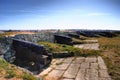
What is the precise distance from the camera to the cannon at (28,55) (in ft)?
24.8

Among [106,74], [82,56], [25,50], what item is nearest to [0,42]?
[25,50]

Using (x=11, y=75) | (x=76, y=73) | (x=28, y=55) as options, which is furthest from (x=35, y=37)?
(x=11, y=75)

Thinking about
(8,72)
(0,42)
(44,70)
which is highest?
(0,42)

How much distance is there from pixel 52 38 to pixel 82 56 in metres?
4.91

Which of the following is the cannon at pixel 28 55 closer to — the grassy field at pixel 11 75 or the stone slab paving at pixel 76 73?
the stone slab paving at pixel 76 73

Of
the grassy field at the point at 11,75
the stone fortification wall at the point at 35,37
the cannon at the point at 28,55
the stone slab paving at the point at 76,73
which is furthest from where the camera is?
the stone fortification wall at the point at 35,37

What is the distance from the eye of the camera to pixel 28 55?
309 inches

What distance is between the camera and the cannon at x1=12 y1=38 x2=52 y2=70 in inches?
298

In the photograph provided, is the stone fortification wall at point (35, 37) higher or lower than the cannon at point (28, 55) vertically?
higher

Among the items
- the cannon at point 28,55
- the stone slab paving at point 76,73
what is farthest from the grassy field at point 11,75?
the cannon at point 28,55

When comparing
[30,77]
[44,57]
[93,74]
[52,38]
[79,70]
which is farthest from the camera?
[52,38]

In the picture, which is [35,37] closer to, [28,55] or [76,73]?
[28,55]

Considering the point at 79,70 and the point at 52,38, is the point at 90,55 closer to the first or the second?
the point at 79,70

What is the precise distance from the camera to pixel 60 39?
49.6 ft
